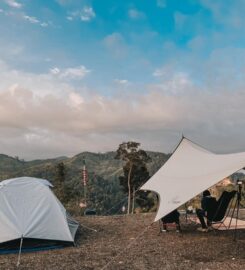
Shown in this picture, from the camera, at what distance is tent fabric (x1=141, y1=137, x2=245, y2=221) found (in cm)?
695

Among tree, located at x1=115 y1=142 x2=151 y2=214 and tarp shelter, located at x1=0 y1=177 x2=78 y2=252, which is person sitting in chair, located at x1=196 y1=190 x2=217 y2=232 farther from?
tree, located at x1=115 y1=142 x2=151 y2=214

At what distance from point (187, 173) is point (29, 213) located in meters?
3.69

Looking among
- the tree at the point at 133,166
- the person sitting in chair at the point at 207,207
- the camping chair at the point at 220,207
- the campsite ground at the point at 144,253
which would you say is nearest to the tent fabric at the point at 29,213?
the campsite ground at the point at 144,253

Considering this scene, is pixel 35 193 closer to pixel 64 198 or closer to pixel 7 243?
pixel 7 243

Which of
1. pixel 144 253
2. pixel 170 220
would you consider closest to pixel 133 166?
pixel 170 220

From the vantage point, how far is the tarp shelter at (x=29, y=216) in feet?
25.1

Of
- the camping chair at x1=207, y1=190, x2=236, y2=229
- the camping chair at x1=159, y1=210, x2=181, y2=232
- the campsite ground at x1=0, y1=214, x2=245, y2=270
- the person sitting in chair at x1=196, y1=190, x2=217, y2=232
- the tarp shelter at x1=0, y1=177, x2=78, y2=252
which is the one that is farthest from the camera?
the camping chair at x1=159, y1=210, x2=181, y2=232

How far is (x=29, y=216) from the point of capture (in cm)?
798

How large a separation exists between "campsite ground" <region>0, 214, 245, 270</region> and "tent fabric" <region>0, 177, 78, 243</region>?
0.41 meters

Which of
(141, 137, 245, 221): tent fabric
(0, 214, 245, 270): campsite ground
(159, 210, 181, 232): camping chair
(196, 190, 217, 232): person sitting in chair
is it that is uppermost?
(141, 137, 245, 221): tent fabric

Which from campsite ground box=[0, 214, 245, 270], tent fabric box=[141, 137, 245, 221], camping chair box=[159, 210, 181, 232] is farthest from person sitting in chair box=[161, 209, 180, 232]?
tent fabric box=[141, 137, 245, 221]

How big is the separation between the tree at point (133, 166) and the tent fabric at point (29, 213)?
29.9 meters

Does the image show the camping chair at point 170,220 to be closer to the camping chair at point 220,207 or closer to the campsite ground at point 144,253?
the campsite ground at point 144,253

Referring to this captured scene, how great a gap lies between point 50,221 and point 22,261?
56.3 inches
